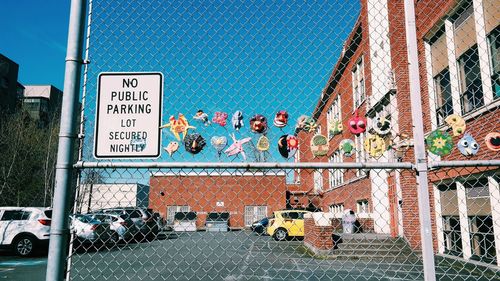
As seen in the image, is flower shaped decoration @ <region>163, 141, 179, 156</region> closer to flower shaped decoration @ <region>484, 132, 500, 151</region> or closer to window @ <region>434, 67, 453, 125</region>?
flower shaped decoration @ <region>484, 132, 500, 151</region>

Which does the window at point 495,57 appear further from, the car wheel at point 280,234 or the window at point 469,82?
the car wheel at point 280,234

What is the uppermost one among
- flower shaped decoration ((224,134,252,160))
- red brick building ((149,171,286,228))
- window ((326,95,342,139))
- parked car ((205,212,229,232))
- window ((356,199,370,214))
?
window ((326,95,342,139))

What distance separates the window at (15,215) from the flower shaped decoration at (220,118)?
11.5m

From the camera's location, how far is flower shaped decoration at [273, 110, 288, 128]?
2686 millimetres

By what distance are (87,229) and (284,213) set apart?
33.6ft

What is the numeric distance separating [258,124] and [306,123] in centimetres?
34

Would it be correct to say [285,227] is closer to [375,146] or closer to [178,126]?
[375,146]

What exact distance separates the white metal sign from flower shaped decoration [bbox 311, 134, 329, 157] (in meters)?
1.04

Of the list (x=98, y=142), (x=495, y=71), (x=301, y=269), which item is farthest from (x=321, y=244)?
(x=98, y=142)

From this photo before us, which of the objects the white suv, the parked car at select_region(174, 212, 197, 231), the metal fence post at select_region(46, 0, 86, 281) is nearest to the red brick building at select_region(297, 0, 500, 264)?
the parked car at select_region(174, 212, 197, 231)

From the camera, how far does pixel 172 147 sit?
259 cm

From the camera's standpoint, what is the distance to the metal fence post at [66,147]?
7.72 feet

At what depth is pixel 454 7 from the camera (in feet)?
30.0

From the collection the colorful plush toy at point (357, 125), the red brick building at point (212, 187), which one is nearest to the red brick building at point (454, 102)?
the red brick building at point (212, 187)
